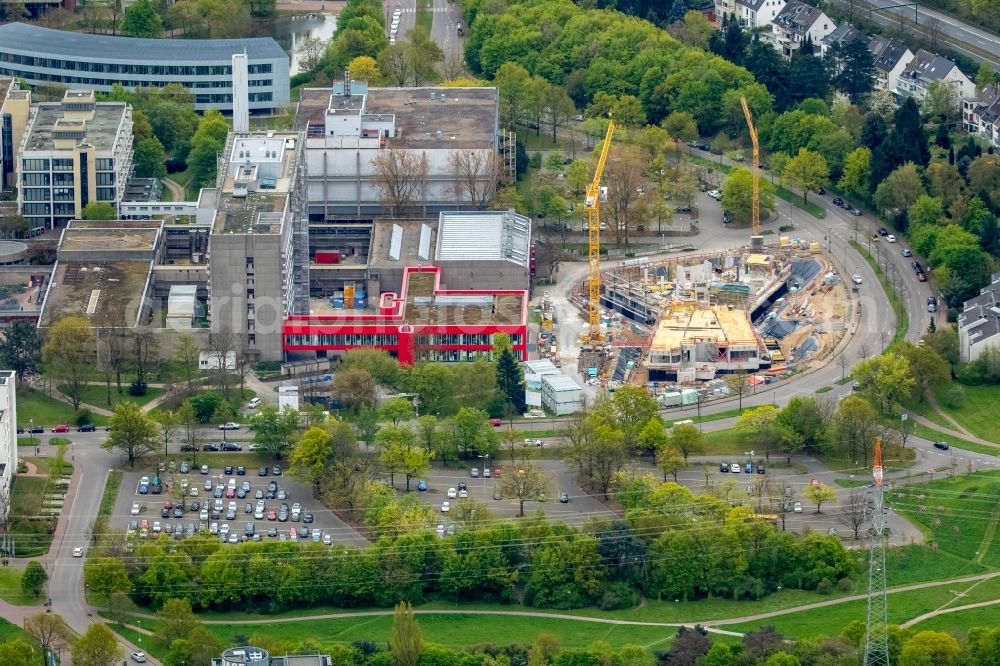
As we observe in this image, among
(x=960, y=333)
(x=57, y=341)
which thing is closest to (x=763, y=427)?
(x=960, y=333)

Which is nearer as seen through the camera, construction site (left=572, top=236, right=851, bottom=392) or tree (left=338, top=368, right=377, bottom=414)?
tree (left=338, top=368, right=377, bottom=414)

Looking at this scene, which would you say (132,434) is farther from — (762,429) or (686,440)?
(762,429)

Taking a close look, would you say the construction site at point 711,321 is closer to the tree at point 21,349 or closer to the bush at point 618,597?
the bush at point 618,597

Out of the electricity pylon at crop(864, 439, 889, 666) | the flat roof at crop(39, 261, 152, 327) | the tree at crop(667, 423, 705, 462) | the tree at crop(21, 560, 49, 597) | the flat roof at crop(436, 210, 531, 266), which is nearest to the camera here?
the electricity pylon at crop(864, 439, 889, 666)

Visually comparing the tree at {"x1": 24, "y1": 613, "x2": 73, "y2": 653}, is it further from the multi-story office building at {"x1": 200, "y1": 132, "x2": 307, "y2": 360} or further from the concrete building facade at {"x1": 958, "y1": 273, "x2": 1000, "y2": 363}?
the concrete building facade at {"x1": 958, "y1": 273, "x2": 1000, "y2": 363}

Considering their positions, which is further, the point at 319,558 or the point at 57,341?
the point at 57,341

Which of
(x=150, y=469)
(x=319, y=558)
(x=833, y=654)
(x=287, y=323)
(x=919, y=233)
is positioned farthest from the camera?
(x=919, y=233)

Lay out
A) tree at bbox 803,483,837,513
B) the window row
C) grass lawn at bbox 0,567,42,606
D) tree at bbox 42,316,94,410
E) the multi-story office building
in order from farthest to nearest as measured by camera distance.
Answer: the window row < the multi-story office building < tree at bbox 42,316,94,410 < tree at bbox 803,483,837,513 < grass lawn at bbox 0,567,42,606

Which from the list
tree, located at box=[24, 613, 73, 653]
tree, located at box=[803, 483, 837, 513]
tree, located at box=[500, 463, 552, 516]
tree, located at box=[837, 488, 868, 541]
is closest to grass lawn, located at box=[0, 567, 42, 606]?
tree, located at box=[24, 613, 73, 653]

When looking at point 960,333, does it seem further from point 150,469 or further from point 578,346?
point 150,469
